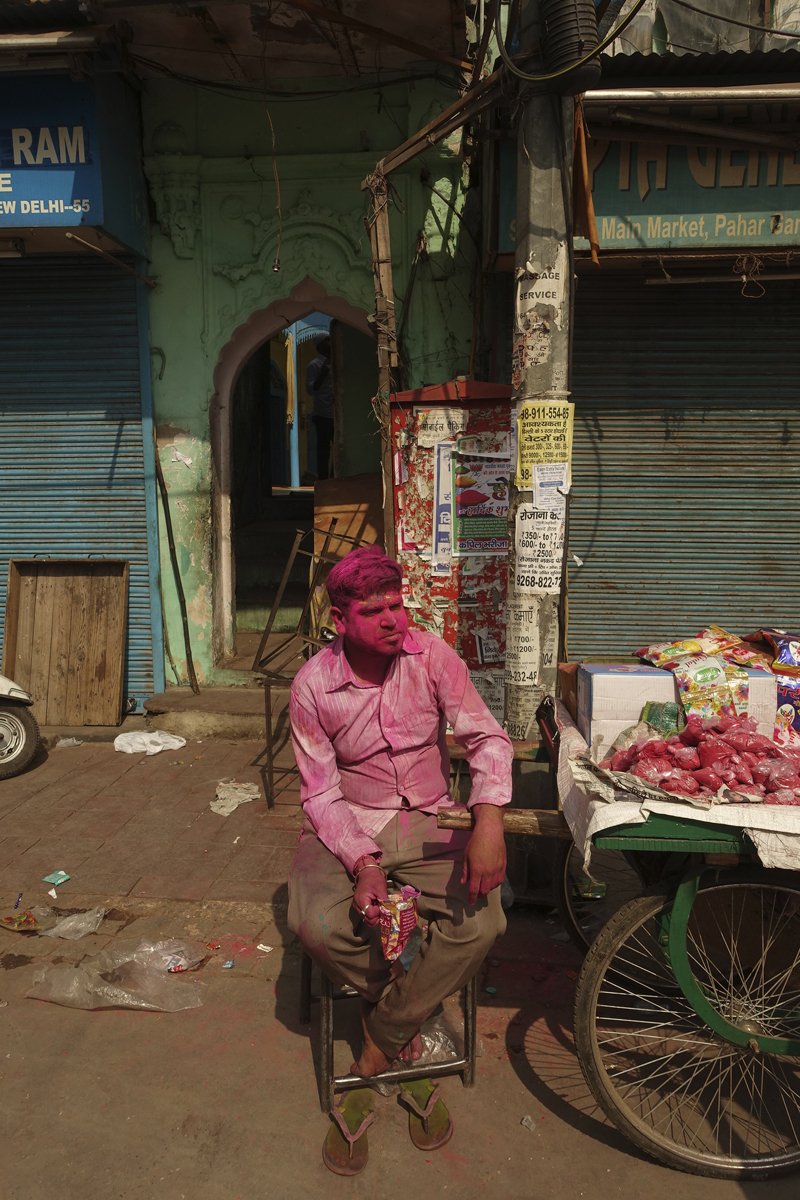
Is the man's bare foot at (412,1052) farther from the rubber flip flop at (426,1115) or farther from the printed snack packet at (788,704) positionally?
the printed snack packet at (788,704)

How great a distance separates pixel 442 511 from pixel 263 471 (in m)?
→ 6.06

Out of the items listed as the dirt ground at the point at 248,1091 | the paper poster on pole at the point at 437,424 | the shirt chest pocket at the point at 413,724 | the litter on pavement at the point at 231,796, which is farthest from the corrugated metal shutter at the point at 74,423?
the shirt chest pocket at the point at 413,724

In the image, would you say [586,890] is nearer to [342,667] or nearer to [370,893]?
[370,893]

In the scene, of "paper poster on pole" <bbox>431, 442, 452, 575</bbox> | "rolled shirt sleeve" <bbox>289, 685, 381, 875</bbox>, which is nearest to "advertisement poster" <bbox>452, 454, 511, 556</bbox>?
"paper poster on pole" <bbox>431, 442, 452, 575</bbox>

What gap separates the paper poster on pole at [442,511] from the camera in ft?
15.7

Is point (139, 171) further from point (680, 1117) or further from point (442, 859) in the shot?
point (680, 1117)

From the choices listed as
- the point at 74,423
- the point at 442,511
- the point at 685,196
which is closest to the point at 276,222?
the point at 74,423

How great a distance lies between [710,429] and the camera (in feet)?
18.5

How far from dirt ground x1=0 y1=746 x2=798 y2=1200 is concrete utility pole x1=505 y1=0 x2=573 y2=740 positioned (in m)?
1.14

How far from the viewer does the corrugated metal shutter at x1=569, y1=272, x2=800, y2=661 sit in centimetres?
554

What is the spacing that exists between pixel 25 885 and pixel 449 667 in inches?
106

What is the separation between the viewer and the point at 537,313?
11.6ft

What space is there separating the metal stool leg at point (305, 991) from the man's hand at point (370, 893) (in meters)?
0.68

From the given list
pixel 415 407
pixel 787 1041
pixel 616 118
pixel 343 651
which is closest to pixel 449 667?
pixel 343 651
